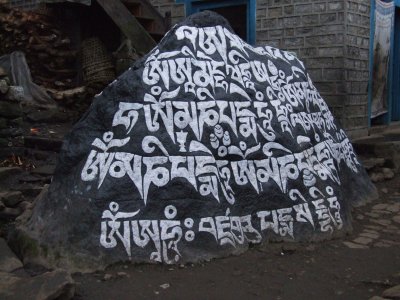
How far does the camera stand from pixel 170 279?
337cm

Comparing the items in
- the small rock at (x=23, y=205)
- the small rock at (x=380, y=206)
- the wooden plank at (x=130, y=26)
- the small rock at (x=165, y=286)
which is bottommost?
the small rock at (x=165, y=286)

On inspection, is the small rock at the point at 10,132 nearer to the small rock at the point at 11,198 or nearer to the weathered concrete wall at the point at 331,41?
the small rock at the point at 11,198

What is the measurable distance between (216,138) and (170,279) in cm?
119

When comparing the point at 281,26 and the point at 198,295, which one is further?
the point at 281,26

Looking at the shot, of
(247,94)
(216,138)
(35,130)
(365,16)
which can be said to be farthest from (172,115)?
(365,16)

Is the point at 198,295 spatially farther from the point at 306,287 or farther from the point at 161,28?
the point at 161,28

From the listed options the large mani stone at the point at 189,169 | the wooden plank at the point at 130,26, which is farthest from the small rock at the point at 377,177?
the wooden plank at the point at 130,26

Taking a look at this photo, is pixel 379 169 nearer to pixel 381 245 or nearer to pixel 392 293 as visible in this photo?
pixel 381 245

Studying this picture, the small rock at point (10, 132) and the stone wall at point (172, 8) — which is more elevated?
the stone wall at point (172, 8)

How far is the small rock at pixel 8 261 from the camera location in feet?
11.3

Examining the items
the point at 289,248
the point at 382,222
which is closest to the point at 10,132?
the point at 289,248

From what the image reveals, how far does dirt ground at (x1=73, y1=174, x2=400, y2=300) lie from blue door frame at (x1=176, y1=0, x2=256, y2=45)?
16.2 feet

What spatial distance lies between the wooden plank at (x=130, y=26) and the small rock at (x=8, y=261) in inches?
186

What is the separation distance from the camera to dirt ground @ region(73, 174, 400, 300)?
3.21 m
